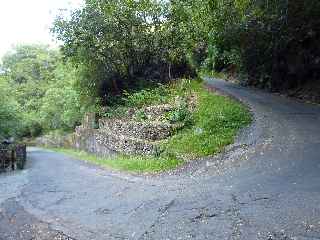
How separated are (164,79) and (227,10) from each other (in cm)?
714

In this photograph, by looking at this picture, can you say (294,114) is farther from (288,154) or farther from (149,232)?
(149,232)

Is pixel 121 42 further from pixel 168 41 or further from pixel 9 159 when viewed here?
pixel 9 159

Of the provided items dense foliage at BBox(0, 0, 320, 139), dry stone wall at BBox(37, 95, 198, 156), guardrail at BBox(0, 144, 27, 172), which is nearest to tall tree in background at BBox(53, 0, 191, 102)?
dense foliage at BBox(0, 0, 320, 139)

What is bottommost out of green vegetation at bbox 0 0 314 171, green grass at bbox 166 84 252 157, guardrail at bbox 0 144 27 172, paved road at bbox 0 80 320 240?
guardrail at bbox 0 144 27 172

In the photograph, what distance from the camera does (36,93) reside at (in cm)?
6519

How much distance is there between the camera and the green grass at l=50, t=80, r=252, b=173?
16375mm

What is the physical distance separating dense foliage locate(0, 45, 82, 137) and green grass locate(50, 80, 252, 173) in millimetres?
13404

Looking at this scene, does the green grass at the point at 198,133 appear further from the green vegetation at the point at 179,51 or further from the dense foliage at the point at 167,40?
the dense foliage at the point at 167,40

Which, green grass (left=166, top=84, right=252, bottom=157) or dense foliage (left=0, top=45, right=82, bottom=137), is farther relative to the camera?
dense foliage (left=0, top=45, right=82, bottom=137)

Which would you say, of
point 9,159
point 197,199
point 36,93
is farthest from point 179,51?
point 36,93

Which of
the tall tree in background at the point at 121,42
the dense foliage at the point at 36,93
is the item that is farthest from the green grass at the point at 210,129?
the dense foliage at the point at 36,93

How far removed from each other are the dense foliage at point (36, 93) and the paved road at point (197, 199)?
19.6 meters

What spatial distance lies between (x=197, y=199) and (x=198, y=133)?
7.55m

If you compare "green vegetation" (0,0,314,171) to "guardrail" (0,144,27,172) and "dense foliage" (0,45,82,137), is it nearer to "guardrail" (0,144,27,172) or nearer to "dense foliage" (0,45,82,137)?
"guardrail" (0,144,27,172)
